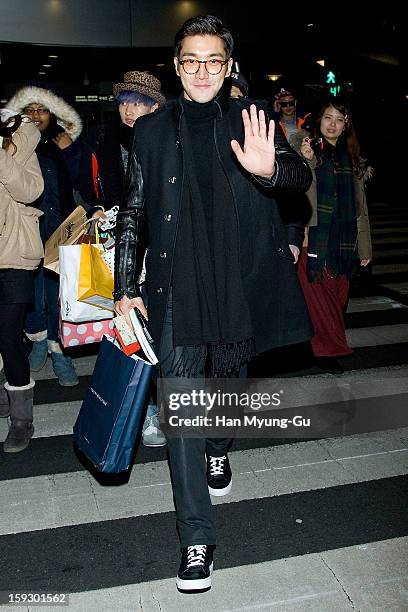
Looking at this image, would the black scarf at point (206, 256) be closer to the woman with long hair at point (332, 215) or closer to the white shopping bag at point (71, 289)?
the white shopping bag at point (71, 289)

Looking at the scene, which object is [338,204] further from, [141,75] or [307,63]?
[307,63]

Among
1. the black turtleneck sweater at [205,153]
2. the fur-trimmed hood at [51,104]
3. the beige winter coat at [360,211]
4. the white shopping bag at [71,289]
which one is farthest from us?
the beige winter coat at [360,211]

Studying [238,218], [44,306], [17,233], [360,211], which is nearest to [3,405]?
[44,306]

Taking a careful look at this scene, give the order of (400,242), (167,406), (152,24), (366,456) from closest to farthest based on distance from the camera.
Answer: (167,406), (366,456), (400,242), (152,24)

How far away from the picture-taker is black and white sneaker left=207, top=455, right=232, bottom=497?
3729 mm

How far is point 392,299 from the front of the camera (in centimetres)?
832

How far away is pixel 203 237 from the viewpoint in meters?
2.88

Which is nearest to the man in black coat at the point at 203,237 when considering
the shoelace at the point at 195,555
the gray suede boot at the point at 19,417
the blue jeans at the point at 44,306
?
the shoelace at the point at 195,555

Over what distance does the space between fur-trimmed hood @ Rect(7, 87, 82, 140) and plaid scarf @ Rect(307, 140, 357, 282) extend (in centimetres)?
175

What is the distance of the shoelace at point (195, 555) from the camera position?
296 cm

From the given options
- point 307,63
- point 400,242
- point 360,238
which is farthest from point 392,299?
point 307,63

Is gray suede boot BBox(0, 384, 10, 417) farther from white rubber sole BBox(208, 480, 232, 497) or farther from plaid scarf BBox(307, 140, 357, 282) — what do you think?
plaid scarf BBox(307, 140, 357, 282)

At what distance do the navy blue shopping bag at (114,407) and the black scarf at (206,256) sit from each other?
236 millimetres

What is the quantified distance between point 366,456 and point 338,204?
1.93 metres
